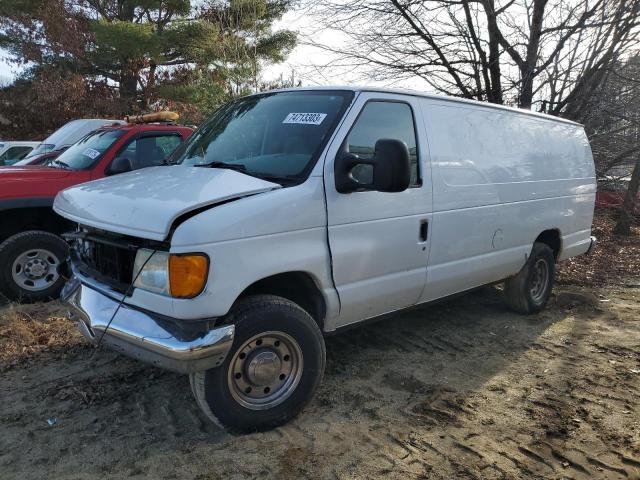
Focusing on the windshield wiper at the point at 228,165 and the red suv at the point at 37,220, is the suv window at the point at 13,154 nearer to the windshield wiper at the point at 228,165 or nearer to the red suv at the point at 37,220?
the red suv at the point at 37,220

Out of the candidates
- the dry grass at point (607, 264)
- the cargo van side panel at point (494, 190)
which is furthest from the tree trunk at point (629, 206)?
the cargo van side panel at point (494, 190)

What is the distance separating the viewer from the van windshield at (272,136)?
11.4ft

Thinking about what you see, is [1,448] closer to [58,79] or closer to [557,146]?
[557,146]

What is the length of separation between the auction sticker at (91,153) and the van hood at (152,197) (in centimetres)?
263

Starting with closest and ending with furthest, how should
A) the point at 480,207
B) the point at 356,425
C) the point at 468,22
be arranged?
the point at 356,425, the point at 480,207, the point at 468,22

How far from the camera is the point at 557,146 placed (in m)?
5.74

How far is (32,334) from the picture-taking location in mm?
4707

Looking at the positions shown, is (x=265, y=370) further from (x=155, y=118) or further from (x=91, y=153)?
(x=155, y=118)

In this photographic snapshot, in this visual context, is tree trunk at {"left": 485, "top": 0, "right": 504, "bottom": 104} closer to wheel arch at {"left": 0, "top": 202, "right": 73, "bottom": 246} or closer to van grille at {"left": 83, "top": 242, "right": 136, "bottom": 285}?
wheel arch at {"left": 0, "top": 202, "right": 73, "bottom": 246}

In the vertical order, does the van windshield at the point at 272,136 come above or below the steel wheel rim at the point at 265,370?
above

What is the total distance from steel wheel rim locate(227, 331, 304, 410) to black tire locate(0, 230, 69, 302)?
10.3 feet

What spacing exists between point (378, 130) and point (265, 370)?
71.4 inches

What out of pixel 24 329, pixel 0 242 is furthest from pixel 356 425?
pixel 0 242

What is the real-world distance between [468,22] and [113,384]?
9.12 m
